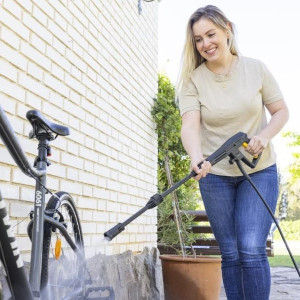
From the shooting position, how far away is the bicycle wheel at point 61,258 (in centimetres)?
208

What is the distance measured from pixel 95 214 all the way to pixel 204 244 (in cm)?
284

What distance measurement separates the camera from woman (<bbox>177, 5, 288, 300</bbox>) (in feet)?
7.27

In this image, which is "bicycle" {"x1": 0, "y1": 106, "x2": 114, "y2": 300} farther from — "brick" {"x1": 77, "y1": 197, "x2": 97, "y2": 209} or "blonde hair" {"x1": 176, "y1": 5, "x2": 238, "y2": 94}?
"blonde hair" {"x1": 176, "y1": 5, "x2": 238, "y2": 94}

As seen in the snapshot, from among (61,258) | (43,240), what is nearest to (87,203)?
(61,258)

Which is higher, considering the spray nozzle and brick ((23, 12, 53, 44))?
brick ((23, 12, 53, 44))

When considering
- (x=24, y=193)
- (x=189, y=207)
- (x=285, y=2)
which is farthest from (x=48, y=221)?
(x=285, y=2)

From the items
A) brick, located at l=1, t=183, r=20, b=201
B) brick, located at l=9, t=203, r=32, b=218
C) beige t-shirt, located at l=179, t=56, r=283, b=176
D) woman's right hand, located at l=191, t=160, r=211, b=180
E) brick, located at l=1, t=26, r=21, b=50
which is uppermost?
brick, located at l=1, t=26, r=21, b=50

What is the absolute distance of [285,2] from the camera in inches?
727

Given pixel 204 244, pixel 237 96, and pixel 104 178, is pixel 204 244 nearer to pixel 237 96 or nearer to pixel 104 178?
pixel 104 178

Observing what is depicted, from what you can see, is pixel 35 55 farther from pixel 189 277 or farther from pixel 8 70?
pixel 189 277

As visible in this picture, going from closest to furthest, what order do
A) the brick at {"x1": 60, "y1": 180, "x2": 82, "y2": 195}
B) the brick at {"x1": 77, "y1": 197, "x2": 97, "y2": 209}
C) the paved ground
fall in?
the brick at {"x1": 60, "y1": 180, "x2": 82, "y2": 195} → the brick at {"x1": 77, "y1": 197, "x2": 97, "y2": 209} → the paved ground

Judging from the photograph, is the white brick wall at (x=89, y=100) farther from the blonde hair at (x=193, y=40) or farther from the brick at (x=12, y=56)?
the blonde hair at (x=193, y=40)

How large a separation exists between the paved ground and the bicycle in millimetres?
2389

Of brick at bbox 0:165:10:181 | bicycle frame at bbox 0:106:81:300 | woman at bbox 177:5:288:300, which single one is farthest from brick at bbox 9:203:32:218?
woman at bbox 177:5:288:300
